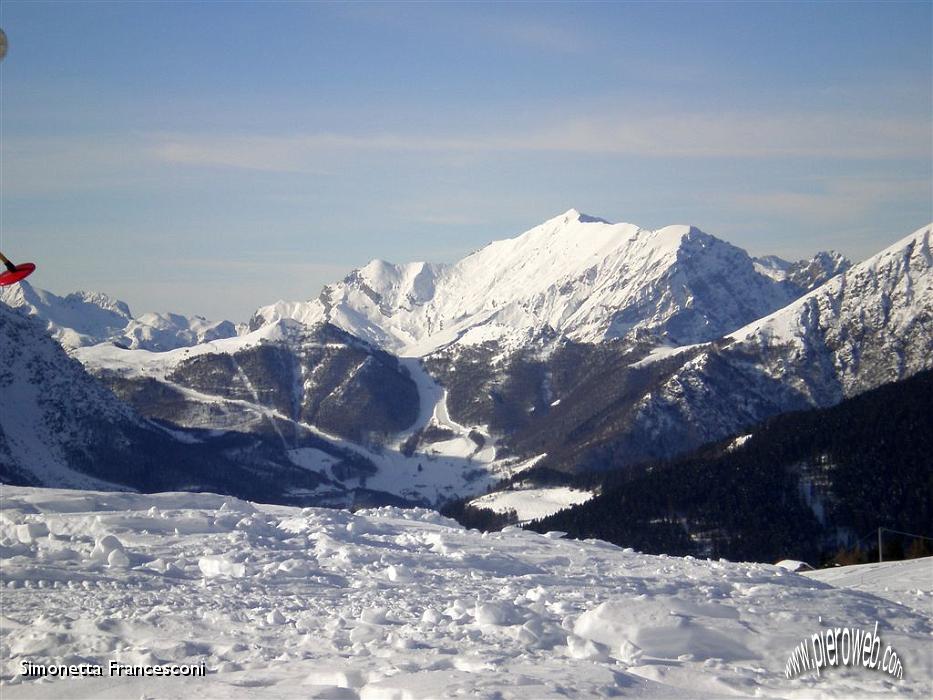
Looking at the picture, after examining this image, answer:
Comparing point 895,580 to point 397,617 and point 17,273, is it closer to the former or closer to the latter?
point 397,617

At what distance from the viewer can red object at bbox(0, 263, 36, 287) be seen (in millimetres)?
20906

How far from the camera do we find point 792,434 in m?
173

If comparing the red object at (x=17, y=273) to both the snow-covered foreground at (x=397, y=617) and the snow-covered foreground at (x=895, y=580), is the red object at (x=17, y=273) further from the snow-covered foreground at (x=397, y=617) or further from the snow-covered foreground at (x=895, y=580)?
the snow-covered foreground at (x=895, y=580)

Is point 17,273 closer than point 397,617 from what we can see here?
Yes

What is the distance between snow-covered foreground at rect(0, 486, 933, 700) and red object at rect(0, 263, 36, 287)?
745cm

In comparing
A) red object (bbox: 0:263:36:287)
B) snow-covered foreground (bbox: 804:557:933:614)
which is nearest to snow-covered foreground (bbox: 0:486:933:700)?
snow-covered foreground (bbox: 804:557:933:614)

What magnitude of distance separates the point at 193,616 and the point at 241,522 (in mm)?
12040

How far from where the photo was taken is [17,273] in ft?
69.2

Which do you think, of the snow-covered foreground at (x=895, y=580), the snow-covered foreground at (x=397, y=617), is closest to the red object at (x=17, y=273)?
the snow-covered foreground at (x=397, y=617)

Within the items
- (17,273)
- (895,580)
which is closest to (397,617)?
(17,273)

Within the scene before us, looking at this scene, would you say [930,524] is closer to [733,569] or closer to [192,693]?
[733,569]

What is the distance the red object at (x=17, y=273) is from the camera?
20906 millimetres

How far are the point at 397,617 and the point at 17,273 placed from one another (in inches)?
442

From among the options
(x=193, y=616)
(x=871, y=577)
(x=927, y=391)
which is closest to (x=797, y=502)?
(x=927, y=391)
